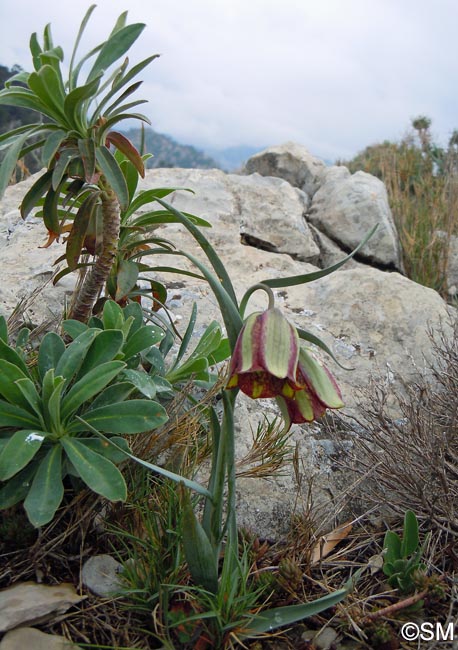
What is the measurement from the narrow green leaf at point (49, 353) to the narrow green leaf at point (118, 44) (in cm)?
83

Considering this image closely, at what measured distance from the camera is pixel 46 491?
1.32 meters

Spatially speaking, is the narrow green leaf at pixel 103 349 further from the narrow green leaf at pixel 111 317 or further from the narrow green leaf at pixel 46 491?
the narrow green leaf at pixel 46 491

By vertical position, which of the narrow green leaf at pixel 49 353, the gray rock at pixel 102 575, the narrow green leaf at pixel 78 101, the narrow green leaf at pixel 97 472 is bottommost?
the gray rock at pixel 102 575

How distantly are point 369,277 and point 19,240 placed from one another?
187 centimetres

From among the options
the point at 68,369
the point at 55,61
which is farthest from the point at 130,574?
the point at 55,61

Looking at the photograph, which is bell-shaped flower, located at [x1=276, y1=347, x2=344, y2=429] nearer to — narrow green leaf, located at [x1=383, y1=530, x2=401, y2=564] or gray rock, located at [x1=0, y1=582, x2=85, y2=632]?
narrow green leaf, located at [x1=383, y1=530, x2=401, y2=564]

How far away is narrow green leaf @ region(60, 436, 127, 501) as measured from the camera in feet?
4.19

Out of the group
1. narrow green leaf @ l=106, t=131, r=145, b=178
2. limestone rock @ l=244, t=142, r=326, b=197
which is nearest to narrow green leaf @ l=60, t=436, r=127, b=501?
narrow green leaf @ l=106, t=131, r=145, b=178

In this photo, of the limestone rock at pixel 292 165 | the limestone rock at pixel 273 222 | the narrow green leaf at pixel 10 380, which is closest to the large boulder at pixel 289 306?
the limestone rock at pixel 273 222

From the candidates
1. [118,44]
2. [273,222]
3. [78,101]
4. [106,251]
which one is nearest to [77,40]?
[118,44]

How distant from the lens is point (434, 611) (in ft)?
4.64

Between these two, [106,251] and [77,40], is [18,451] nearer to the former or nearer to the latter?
[106,251]

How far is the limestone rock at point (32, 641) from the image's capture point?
3.94ft

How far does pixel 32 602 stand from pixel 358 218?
11.0 ft
